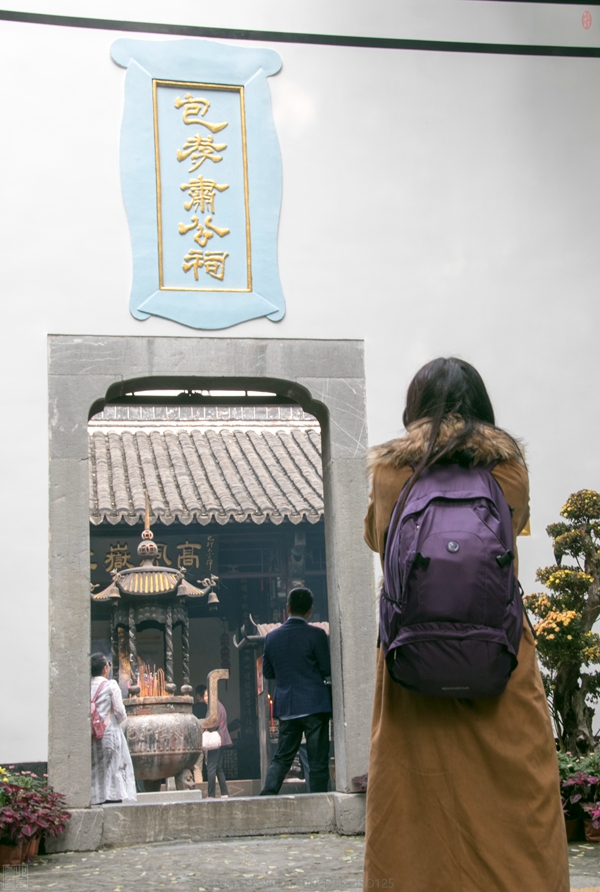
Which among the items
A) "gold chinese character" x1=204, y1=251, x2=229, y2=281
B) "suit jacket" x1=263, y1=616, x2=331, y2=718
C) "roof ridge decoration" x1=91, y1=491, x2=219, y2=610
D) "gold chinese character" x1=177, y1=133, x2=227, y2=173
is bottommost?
"suit jacket" x1=263, y1=616, x2=331, y2=718

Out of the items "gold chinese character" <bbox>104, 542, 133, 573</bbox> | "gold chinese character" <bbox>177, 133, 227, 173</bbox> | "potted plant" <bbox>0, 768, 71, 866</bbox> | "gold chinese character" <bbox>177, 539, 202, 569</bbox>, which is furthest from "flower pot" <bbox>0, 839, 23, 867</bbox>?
"gold chinese character" <bbox>177, 539, 202, 569</bbox>

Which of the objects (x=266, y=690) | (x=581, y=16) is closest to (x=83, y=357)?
(x=581, y=16)

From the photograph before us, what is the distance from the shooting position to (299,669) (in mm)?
5820

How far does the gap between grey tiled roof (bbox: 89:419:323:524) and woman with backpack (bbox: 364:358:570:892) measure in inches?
351

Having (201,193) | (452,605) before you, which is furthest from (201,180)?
(452,605)

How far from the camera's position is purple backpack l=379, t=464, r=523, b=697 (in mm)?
2062

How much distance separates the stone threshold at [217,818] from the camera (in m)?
4.87

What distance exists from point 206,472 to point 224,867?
786 cm

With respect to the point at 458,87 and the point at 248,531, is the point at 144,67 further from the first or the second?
the point at 248,531

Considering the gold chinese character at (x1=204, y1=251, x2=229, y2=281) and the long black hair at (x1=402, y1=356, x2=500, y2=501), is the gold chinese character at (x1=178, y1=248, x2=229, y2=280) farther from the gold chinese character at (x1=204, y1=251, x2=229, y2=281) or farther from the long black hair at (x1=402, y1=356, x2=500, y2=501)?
the long black hair at (x1=402, y1=356, x2=500, y2=501)

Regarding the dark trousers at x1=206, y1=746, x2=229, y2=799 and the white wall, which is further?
the dark trousers at x1=206, y1=746, x2=229, y2=799

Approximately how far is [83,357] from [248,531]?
22.2 feet

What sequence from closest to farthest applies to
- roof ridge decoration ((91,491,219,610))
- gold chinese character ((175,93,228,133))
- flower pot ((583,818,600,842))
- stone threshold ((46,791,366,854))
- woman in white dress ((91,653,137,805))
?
flower pot ((583,818,600,842))
stone threshold ((46,791,366,854))
gold chinese character ((175,93,228,133))
woman in white dress ((91,653,137,805))
roof ridge decoration ((91,491,219,610))

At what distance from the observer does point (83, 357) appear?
5.23 meters
